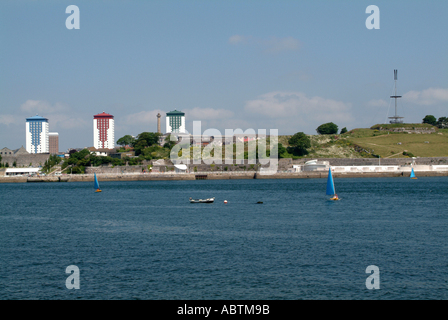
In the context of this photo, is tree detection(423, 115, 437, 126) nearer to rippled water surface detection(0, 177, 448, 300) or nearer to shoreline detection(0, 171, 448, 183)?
shoreline detection(0, 171, 448, 183)

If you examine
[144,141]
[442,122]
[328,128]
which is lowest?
[144,141]

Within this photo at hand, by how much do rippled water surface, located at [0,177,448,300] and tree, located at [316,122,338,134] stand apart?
118316 millimetres

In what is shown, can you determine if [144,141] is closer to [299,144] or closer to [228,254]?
[299,144]

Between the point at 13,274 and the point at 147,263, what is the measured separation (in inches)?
270

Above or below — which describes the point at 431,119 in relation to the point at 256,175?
above

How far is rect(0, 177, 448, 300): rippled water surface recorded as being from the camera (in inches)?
772

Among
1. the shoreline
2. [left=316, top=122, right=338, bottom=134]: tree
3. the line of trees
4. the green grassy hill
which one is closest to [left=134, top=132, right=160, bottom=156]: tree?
the shoreline

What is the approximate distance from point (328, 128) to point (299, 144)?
3296 centimetres

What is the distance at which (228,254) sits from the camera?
2594 centimetres

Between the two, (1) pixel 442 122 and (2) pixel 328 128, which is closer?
(2) pixel 328 128

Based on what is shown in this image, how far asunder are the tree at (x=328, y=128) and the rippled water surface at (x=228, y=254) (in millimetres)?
118316

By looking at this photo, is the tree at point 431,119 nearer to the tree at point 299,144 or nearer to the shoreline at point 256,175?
the shoreline at point 256,175

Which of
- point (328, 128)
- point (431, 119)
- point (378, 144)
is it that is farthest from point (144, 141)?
point (431, 119)
